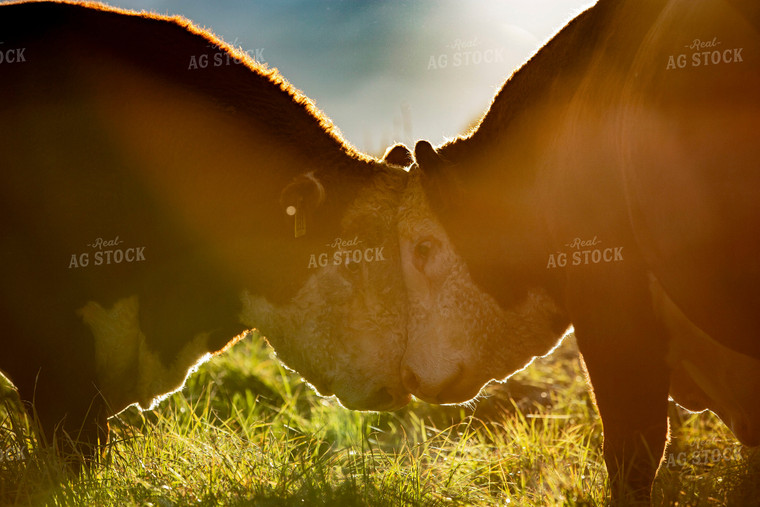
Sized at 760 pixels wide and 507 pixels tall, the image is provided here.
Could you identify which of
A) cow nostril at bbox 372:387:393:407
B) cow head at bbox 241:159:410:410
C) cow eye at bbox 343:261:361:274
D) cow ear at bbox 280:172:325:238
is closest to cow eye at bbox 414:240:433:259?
cow head at bbox 241:159:410:410

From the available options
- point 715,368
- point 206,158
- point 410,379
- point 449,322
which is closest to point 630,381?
point 715,368

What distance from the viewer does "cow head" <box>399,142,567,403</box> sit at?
5.29m

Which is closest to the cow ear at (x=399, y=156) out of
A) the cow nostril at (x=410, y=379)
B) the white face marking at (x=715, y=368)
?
the cow nostril at (x=410, y=379)

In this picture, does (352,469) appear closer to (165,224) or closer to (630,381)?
(630,381)

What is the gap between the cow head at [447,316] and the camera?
5.29 meters

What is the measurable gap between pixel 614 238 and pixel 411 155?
161 centimetres

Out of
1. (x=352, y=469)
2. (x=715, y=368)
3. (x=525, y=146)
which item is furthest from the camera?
(x=525, y=146)

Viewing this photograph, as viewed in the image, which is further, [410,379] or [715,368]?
[410,379]

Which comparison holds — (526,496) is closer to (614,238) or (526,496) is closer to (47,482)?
(614,238)

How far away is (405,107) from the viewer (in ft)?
26.3

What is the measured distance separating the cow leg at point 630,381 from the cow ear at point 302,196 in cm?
164

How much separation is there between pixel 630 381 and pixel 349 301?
1665 millimetres

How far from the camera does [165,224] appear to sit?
17.3 ft

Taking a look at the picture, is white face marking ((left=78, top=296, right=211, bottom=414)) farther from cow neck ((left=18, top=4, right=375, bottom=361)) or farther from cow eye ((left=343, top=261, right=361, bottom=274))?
cow eye ((left=343, top=261, right=361, bottom=274))
